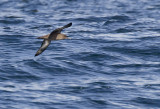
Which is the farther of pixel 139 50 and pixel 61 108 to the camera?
pixel 139 50

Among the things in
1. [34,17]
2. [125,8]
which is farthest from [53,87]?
[125,8]

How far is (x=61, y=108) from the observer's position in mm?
13039

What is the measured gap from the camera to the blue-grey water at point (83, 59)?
45.6 feet

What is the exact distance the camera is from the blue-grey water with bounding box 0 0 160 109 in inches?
547

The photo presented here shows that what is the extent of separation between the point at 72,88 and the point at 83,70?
7.77 ft

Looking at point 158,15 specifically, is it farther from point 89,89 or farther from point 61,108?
point 61,108

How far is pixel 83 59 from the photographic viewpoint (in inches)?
732

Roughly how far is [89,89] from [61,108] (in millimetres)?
1883

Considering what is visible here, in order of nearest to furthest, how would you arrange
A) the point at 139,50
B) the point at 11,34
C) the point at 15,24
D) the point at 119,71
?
the point at 119,71 < the point at 139,50 < the point at 11,34 < the point at 15,24

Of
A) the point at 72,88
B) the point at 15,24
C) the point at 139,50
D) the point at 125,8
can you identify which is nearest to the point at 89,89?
the point at 72,88

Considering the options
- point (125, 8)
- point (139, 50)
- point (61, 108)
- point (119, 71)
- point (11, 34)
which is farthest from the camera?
point (125, 8)

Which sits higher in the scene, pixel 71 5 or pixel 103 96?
pixel 71 5

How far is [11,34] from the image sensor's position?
22.8 meters

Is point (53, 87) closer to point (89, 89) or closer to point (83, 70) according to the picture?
point (89, 89)
